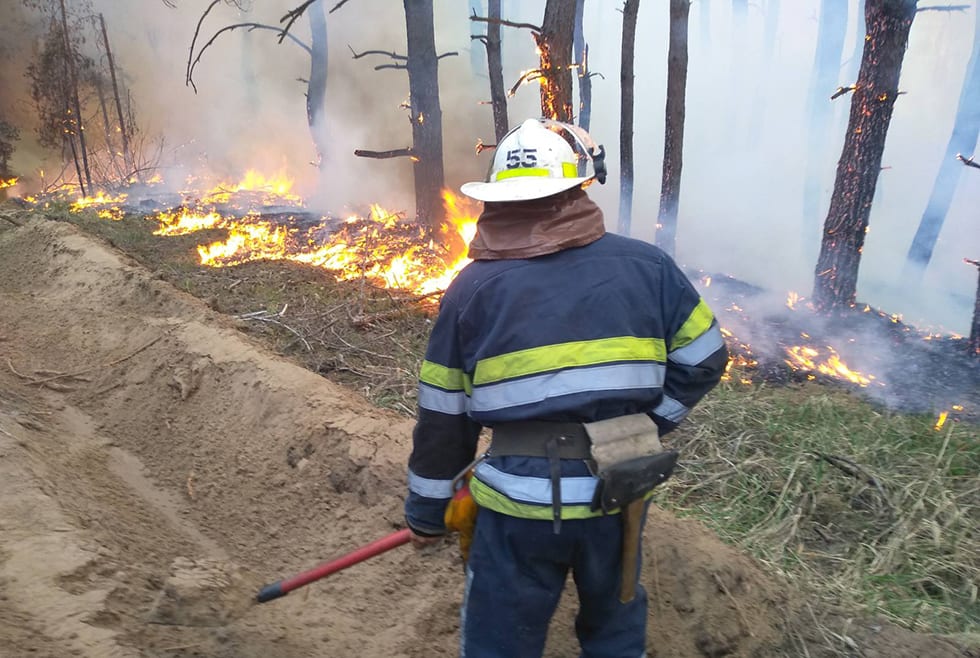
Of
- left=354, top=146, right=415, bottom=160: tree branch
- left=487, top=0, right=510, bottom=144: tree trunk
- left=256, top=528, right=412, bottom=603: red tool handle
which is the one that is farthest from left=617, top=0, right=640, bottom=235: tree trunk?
left=256, top=528, right=412, bottom=603: red tool handle

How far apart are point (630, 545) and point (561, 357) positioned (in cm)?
70

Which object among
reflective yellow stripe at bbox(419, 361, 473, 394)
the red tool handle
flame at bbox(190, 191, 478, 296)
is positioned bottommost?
flame at bbox(190, 191, 478, 296)

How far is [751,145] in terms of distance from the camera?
25141 millimetres

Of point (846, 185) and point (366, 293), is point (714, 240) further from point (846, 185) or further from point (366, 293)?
point (366, 293)

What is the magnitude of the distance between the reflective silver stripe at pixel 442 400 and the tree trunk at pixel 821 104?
21721 mm

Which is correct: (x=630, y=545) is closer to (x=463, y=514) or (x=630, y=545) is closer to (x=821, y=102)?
(x=463, y=514)

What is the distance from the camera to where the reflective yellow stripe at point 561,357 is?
2047mm

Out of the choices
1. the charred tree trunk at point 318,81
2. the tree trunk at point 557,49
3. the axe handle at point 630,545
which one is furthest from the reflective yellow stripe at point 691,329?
the charred tree trunk at point 318,81

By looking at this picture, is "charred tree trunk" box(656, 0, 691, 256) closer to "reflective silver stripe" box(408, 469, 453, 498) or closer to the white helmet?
the white helmet

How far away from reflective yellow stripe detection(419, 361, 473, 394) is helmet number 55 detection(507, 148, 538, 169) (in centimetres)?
Result: 74

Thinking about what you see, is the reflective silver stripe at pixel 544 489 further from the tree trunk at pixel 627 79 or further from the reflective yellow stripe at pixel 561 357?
the tree trunk at pixel 627 79

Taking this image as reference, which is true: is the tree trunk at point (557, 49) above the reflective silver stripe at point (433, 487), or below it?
above

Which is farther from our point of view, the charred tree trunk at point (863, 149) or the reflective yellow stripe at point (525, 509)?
the charred tree trunk at point (863, 149)

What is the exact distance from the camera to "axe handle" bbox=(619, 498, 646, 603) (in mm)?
2137
